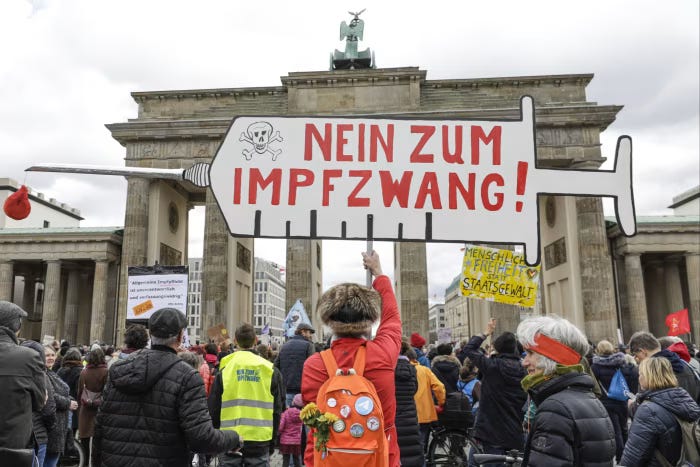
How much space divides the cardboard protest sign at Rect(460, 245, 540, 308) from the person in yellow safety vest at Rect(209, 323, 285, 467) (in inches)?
212

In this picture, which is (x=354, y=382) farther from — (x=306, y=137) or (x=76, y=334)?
(x=76, y=334)

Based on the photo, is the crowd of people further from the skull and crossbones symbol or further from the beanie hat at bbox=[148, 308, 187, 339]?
the skull and crossbones symbol

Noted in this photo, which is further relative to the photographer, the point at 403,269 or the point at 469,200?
the point at 403,269

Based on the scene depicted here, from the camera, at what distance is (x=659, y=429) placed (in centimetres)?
381

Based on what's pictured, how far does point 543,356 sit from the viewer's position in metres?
2.91

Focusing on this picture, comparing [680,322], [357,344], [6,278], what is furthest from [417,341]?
[6,278]

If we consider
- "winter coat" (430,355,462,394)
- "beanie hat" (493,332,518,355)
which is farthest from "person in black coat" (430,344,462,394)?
"beanie hat" (493,332,518,355)

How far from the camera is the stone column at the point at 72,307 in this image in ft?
130

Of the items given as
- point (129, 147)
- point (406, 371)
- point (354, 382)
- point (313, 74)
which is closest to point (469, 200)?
point (354, 382)

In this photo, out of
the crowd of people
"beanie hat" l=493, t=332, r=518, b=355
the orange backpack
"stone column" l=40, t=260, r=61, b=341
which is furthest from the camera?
"stone column" l=40, t=260, r=61, b=341

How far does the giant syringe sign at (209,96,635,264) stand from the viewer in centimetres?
370

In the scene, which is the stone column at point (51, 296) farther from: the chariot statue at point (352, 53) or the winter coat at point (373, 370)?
the winter coat at point (373, 370)

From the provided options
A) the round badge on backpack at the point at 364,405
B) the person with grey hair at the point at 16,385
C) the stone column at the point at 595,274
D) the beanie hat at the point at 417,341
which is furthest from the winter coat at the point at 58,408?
the stone column at the point at 595,274

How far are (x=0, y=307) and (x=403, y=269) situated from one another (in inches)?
1126
